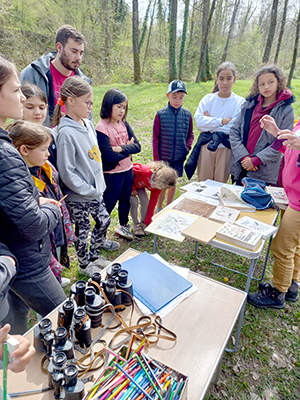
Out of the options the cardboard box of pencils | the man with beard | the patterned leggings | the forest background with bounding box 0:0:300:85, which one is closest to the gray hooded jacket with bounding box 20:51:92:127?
the man with beard

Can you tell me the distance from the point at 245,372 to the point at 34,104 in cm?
250

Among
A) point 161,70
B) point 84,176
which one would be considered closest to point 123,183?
point 84,176

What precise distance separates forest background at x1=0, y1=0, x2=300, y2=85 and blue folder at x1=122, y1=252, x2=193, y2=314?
34.6 ft

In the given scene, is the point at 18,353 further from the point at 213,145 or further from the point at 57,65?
the point at 213,145

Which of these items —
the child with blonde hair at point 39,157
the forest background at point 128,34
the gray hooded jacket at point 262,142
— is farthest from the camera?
the forest background at point 128,34

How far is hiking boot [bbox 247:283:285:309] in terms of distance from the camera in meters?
2.36

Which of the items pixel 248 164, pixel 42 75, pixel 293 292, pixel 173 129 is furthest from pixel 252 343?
pixel 42 75

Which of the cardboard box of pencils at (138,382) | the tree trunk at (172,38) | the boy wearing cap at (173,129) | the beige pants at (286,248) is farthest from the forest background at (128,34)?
the cardboard box of pencils at (138,382)

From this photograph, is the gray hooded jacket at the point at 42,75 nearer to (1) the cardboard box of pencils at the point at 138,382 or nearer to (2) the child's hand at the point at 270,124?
(2) the child's hand at the point at 270,124

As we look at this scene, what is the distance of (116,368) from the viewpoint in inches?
37.7

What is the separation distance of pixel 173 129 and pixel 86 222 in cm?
163

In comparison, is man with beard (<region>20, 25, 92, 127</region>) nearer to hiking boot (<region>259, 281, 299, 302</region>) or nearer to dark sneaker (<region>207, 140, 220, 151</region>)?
dark sneaker (<region>207, 140, 220, 151</region>)

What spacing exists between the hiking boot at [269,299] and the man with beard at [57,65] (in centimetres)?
252

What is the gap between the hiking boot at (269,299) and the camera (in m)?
2.36
